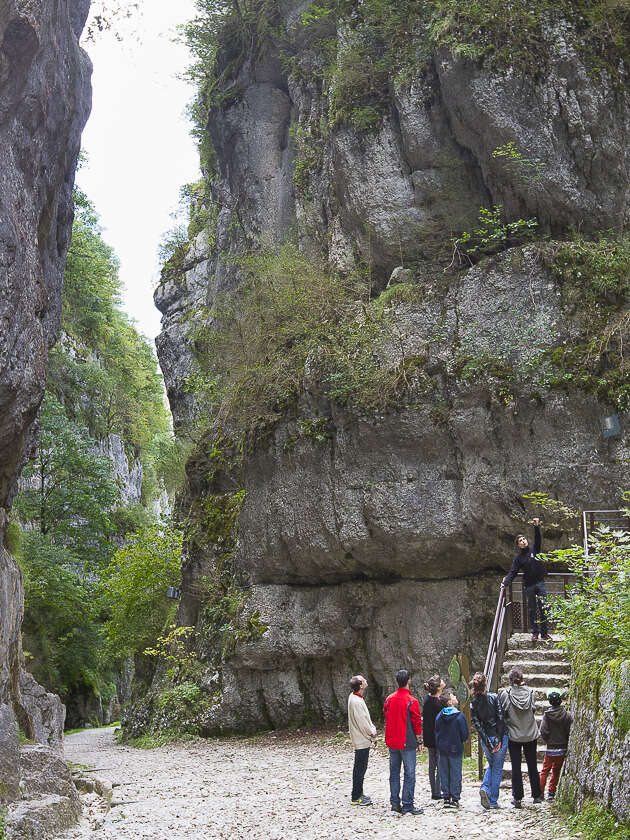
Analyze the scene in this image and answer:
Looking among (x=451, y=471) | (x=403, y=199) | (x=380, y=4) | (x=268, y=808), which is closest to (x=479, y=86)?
(x=403, y=199)

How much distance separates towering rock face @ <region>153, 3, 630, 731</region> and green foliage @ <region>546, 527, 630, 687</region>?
6307 millimetres

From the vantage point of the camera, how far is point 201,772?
13234mm

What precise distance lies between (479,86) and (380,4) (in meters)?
4.49

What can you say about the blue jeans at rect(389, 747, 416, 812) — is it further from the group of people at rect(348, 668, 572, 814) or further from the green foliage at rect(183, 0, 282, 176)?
the green foliage at rect(183, 0, 282, 176)

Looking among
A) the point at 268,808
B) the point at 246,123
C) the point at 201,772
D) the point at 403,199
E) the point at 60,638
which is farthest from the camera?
the point at 60,638

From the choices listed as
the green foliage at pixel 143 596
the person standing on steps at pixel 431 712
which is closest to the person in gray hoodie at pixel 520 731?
the person standing on steps at pixel 431 712

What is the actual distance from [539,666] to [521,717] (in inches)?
108

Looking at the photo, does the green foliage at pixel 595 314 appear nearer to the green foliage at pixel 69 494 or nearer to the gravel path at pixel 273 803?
the gravel path at pixel 273 803

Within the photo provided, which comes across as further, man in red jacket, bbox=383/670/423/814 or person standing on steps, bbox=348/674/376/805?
person standing on steps, bbox=348/674/376/805

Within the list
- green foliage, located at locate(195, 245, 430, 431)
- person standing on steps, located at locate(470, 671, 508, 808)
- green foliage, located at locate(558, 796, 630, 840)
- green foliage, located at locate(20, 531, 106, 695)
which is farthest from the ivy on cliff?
green foliage, located at locate(558, 796, 630, 840)

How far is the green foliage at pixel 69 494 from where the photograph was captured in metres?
27.5

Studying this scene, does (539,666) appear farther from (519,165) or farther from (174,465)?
(174,465)

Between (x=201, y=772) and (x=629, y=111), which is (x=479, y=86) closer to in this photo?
Answer: (x=629, y=111)

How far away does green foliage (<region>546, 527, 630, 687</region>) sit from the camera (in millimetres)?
7484
